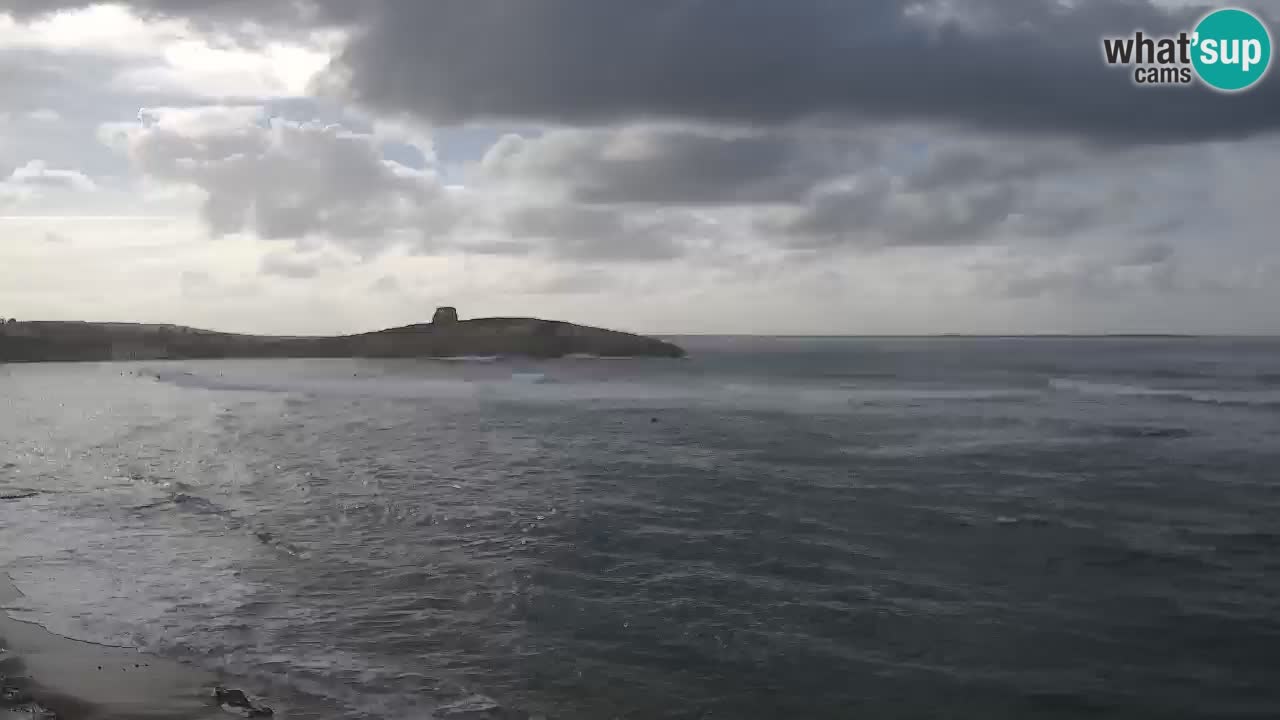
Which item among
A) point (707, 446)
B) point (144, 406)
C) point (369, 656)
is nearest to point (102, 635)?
point (369, 656)

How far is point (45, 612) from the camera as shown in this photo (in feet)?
51.7

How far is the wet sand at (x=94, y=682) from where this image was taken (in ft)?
37.5

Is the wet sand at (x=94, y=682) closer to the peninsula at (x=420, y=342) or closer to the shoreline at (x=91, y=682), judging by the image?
the shoreline at (x=91, y=682)

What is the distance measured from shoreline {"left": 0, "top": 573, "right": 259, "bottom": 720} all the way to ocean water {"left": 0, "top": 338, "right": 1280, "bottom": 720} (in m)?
0.64

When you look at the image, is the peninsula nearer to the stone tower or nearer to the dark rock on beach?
the stone tower

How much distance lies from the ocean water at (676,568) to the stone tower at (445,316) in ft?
484

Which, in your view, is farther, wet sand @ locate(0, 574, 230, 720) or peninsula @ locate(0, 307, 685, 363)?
peninsula @ locate(0, 307, 685, 363)

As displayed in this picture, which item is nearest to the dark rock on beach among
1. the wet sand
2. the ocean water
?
the wet sand

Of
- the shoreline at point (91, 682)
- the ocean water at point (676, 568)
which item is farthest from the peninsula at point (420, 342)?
the shoreline at point (91, 682)

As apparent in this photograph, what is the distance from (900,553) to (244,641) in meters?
14.3

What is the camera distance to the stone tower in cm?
19150

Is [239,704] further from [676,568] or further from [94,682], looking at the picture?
[676,568]

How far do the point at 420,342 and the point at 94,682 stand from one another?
584 ft

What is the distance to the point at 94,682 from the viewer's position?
40.9 ft
